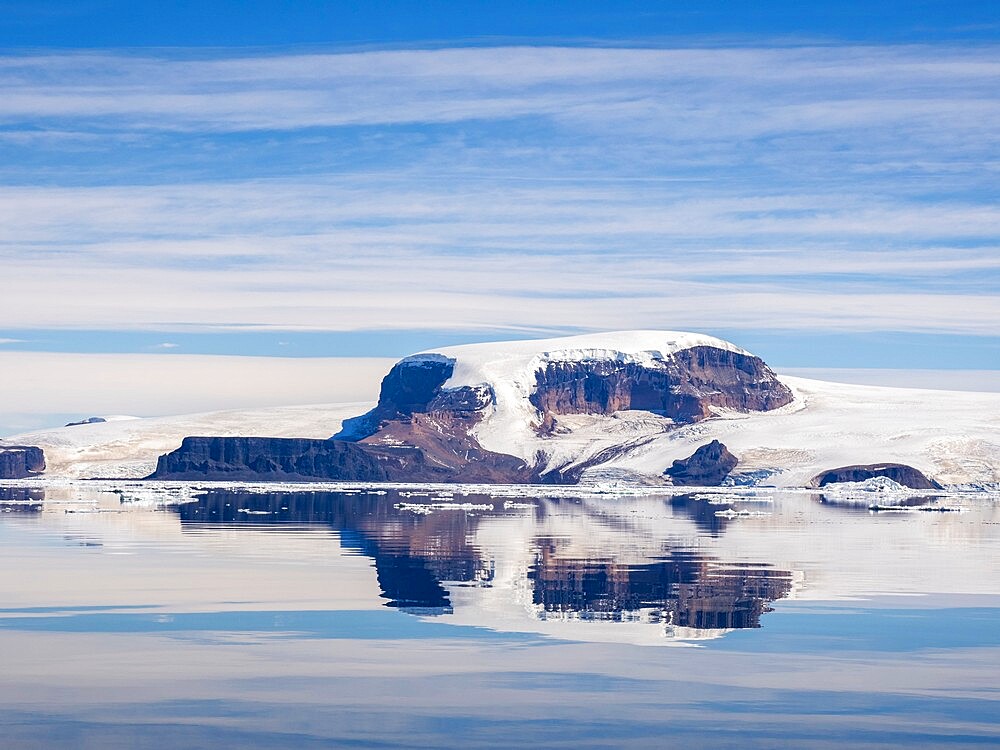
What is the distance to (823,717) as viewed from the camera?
52.4ft

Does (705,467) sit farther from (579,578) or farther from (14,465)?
(579,578)

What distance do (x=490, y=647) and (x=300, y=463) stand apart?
533 feet

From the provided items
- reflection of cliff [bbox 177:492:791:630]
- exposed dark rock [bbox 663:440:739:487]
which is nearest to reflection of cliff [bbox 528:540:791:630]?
reflection of cliff [bbox 177:492:791:630]

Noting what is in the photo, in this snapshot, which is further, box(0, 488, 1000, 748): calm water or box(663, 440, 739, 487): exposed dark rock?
box(663, 440, 739, 487): exposed dark rock

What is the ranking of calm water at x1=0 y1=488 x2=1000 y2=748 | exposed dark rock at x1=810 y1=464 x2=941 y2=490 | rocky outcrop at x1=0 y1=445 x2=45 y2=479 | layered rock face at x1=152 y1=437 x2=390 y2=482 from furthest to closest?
rocky outcrop at x1=0 y1=445 x2=45 y2=479 → layered rock face at x1=152 y1=437 x2=390 y2=482 → exposed dark rock at x1=810 y1=464 x2=941 y2=490 → calm water at x1=0 y1=488 x2=1000 y2=748

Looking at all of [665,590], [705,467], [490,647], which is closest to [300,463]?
[705,467]

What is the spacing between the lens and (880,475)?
167125mm

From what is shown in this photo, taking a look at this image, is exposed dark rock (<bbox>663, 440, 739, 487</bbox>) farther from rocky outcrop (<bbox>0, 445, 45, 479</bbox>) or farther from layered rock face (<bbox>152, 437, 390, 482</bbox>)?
rocky outcrop (<bbox>0, 445, 45, 479</bbox>)

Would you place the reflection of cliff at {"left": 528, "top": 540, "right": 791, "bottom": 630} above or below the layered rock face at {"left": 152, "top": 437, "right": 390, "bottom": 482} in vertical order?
below

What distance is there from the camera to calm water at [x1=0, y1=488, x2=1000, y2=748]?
15336mm

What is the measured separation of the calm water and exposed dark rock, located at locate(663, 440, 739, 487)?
143 metres

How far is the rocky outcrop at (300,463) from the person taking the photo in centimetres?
17212

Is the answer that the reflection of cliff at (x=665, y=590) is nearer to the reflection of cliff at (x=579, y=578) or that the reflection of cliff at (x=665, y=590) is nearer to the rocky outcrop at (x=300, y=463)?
the reflection of cliff at (x=579, y=578)

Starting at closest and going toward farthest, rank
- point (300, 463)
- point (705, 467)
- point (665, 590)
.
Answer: point (665, 590)
point (300, 463)
point (705, 467)
